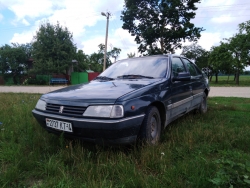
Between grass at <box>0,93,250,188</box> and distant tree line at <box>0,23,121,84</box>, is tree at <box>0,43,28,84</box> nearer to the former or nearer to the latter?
distant tree line at <box>0,23,121,84</box>

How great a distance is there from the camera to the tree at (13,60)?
24016 mm

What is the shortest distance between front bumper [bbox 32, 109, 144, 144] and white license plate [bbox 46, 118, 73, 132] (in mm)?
47

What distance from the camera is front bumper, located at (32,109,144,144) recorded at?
6.66 feet

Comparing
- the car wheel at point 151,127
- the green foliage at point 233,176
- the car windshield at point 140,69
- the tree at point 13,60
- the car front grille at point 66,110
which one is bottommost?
the green foliage at point 233,176

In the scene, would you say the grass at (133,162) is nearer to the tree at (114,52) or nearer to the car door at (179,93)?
the car door at (179,93)

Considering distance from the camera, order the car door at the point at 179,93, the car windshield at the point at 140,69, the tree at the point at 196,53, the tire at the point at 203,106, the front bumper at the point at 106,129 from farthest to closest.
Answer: the tree at the point at 196,53 < the tire at the point at 203,106 < the car windshield at the point at 140,69 < the car door at the point at 179,93 < the front bumper at the point at 106,129

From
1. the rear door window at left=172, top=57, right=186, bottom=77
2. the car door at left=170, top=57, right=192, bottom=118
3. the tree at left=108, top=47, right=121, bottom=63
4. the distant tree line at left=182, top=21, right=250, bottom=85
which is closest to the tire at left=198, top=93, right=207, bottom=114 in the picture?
the car door at left=170, top=57, right=192, bottom=118

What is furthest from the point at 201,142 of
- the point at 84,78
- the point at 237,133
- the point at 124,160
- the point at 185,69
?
the point at 84,78

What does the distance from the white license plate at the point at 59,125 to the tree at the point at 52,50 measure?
66.7 ft

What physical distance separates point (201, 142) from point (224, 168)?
0.97 meters

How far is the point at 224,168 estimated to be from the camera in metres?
1.70

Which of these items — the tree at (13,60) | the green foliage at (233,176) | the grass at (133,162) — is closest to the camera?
the green foliage at (233,176)

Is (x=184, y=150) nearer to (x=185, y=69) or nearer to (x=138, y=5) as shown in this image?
(x=185, y=69)

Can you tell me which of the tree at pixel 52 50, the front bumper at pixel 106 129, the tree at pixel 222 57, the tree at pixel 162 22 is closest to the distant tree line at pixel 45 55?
the tree at pixel 52 50
